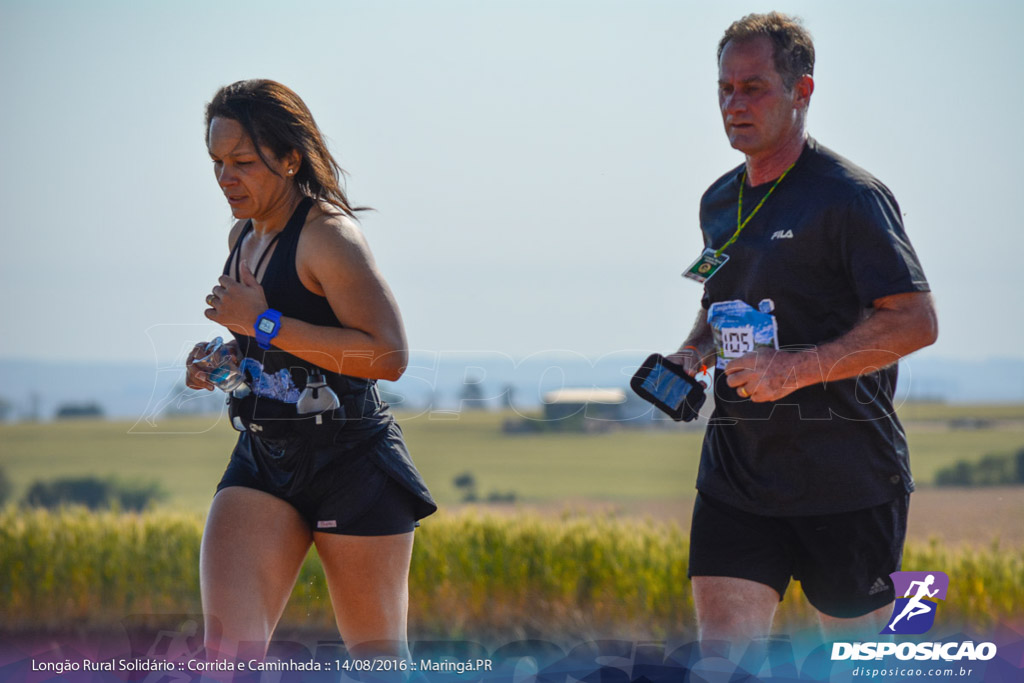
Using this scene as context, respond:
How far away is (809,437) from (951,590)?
121 inches

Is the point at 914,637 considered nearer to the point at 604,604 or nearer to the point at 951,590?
the point at 951,590

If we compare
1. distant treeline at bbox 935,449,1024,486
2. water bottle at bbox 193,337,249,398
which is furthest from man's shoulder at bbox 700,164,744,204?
distant treeline at bbox 935,449,1024,486

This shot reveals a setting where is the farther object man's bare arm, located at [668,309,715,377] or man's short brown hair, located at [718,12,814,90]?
man's bare arm, located at [668,309,715,377]

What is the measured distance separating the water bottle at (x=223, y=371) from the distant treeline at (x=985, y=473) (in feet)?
18.0

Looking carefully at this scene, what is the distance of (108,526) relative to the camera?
6.53 meters

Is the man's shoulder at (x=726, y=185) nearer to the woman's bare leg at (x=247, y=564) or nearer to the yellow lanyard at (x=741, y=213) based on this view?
the yellow lanyard at (x=741, y=213)

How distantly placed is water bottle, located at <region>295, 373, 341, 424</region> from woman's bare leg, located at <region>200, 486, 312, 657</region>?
0.26m

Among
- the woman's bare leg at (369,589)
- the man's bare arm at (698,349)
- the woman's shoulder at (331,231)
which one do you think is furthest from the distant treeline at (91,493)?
the man's bare arm at (698,349)

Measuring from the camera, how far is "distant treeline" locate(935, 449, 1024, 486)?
6957mm

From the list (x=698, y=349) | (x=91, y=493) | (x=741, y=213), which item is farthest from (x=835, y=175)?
(x=91, y=493)

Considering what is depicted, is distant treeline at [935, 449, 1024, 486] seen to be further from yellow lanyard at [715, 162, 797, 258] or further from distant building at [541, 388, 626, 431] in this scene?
yellow lanyard at [715, 162, 797, 258]

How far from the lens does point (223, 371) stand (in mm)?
2881

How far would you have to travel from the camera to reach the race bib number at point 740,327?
8.98 feet

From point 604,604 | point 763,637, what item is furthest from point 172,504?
point 763,637
